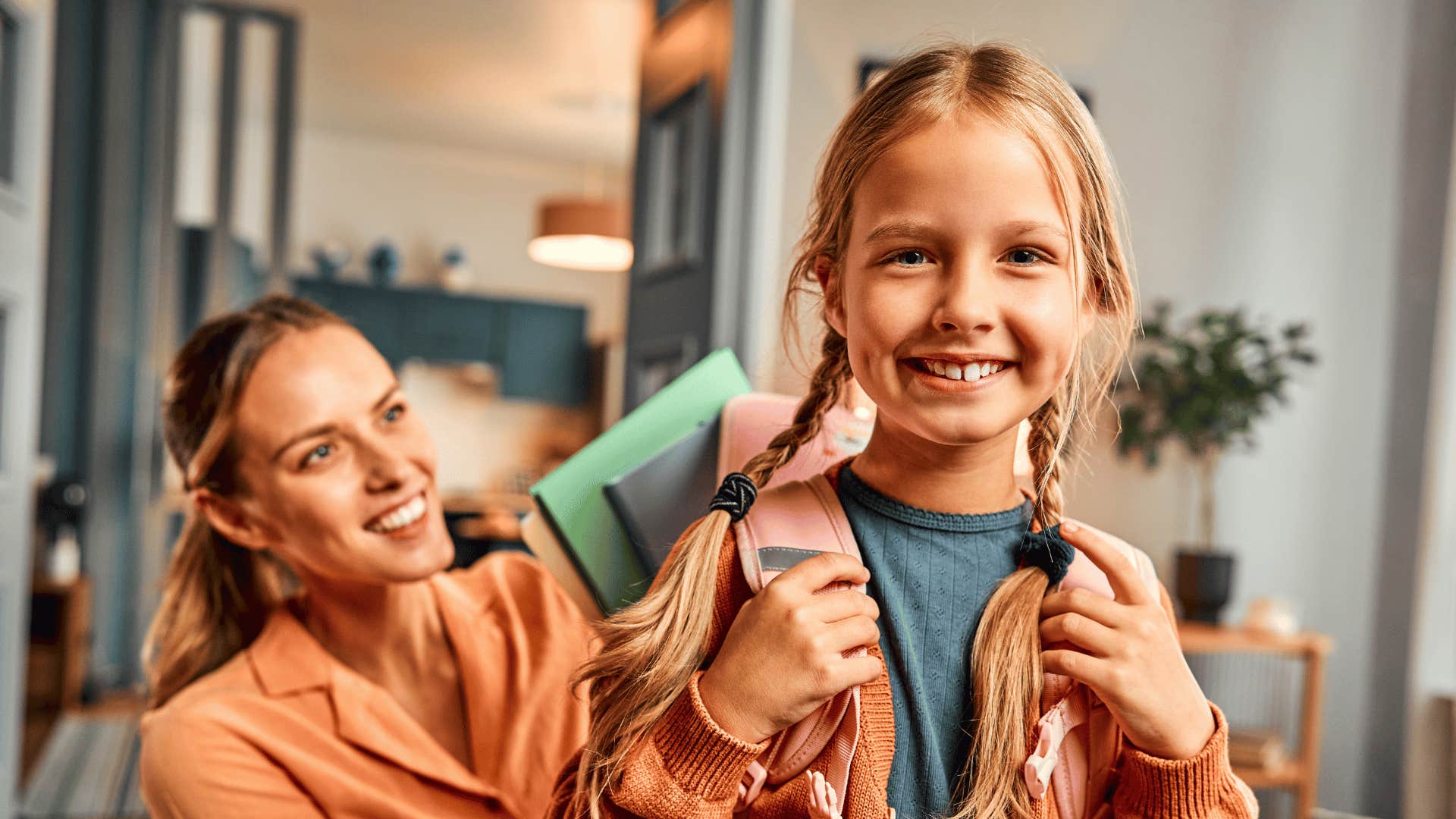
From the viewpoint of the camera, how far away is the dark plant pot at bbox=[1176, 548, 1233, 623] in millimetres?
2977

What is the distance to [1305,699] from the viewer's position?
2949 millimetres

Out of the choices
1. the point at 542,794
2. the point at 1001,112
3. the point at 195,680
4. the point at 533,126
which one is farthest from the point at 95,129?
the point at 1001,112

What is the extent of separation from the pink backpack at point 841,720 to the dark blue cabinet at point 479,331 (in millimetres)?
6417

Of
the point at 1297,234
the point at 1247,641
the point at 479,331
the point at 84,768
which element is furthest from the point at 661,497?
the point at 479,331

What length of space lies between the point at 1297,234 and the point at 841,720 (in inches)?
119

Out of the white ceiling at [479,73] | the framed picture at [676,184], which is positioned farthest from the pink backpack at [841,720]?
the white ceiling at [479,73]

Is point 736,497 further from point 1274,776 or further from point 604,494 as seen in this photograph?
point 1274,776

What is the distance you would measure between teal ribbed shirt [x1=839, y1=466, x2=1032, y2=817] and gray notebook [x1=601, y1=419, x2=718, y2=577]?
0.96 ft

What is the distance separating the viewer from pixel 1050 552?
27.4 inches

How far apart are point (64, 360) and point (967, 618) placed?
4.66 meters

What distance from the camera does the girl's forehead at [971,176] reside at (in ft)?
2.02

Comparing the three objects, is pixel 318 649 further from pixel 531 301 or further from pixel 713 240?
pixel 531 301

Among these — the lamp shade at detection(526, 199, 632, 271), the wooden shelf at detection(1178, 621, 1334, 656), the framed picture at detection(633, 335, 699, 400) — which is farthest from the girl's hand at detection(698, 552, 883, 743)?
the lamp shade at detection(526, 199, 632, 271)

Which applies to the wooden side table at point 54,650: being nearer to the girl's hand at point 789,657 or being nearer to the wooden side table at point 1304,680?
the wooden side table at point 1304,680
